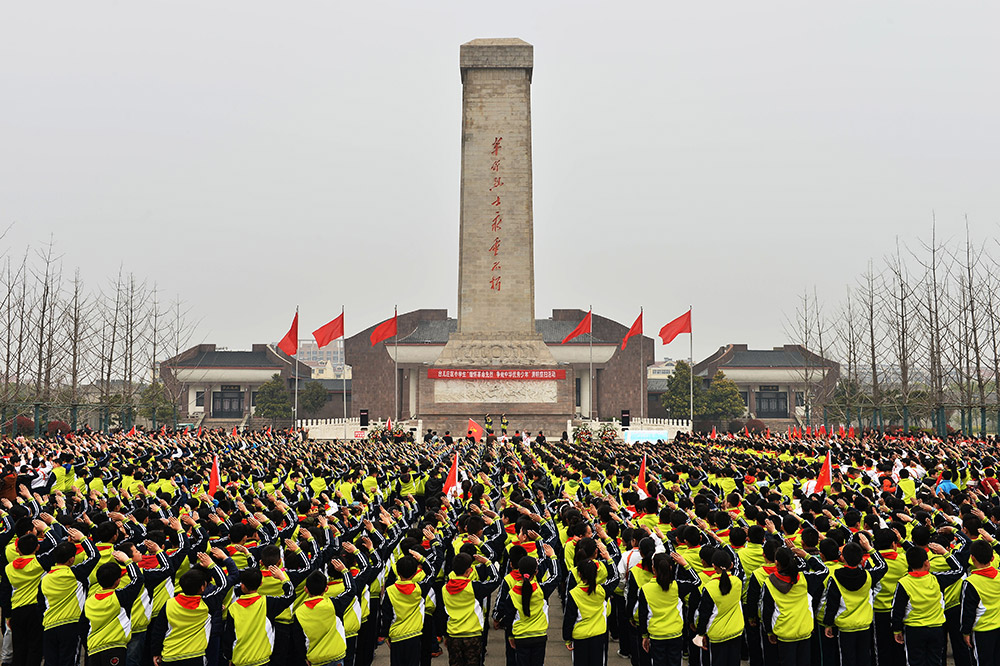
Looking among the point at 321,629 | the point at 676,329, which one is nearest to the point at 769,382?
the point at 676,329

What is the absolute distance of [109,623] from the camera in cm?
683

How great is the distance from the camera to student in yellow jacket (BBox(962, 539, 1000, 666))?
688 centimetres

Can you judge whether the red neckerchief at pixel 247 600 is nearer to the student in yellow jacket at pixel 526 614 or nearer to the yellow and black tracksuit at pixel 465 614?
the yellow and black tracksuit at pixel 465 614

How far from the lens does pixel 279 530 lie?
30.1 feet

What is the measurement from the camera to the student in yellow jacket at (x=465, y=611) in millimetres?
7203

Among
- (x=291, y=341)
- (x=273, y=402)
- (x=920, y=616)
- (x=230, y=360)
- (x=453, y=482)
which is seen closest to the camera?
(x=920, y=616)

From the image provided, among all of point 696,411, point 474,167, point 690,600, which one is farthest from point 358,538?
point 696,411

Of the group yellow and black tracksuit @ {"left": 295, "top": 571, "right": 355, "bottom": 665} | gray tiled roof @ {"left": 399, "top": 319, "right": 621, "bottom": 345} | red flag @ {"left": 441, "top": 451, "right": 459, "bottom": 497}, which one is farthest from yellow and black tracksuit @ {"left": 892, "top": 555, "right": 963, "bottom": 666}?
gray tiled roof @ {"left": 399, "top": 319, "right": 621, "bottom": 345}

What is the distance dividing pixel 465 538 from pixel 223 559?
88.8 inches

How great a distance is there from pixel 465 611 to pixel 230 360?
199 ft

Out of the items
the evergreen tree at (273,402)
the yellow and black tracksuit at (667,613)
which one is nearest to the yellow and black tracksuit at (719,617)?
the yellow and black tracksuit at (667,613)

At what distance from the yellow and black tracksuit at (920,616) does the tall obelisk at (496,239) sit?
1325 inches

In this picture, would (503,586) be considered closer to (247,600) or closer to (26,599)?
(247,600)

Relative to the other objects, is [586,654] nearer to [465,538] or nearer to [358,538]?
[465,538]
